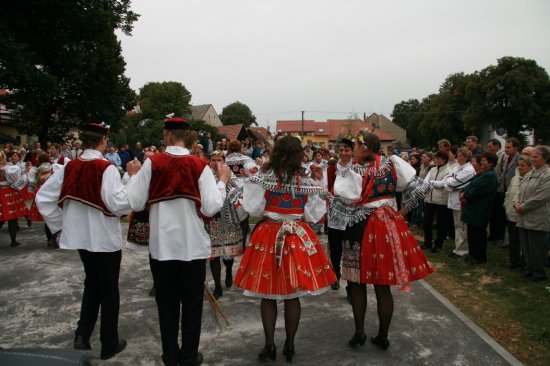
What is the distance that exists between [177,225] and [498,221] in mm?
7873

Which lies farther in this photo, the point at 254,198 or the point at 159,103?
the point at 159,103

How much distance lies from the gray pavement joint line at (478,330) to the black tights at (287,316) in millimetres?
2001

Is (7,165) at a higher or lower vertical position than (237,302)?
higher

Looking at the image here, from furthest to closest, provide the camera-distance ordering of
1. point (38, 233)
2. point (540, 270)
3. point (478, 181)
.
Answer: point (38, 233)
point (478, 181)
point (540, 270)

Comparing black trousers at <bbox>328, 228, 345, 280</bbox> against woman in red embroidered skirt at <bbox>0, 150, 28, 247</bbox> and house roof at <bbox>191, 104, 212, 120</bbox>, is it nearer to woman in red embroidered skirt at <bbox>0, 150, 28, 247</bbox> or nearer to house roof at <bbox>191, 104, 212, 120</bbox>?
woman in red embroidered skirt at <bbox>0, 150, 28, 247</bbox>

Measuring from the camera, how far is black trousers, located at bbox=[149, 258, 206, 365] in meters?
3.59

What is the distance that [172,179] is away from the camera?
3438 millimetres

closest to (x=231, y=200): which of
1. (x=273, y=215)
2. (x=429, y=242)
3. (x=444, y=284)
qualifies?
(x=273, y=215)

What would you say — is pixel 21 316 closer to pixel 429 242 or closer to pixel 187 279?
pixel 187 279

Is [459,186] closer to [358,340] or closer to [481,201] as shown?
[481,201]

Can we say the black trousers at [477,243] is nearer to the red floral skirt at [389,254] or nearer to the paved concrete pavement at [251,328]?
the paved concrete pavement at [251,328]

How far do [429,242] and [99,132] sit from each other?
6.83 meters

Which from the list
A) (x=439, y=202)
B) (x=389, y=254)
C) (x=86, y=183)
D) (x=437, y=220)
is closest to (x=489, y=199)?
(x=439, y=202)

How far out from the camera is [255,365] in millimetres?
3824
